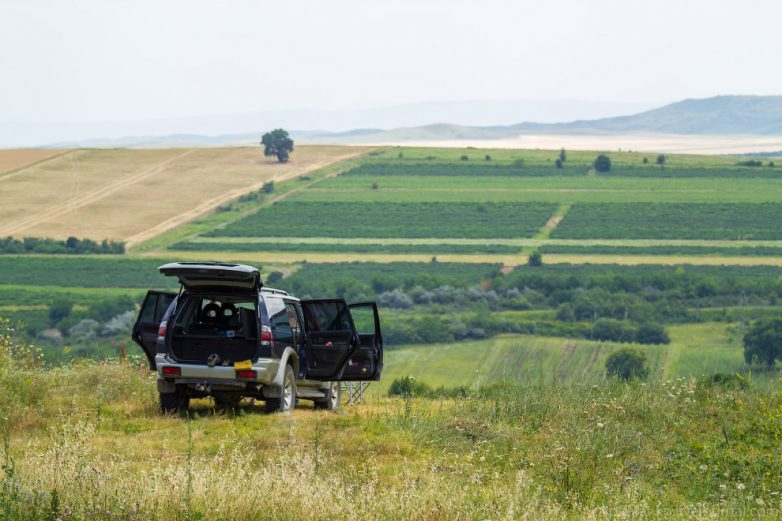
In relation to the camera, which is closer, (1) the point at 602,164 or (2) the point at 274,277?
(2) the point at 274,277

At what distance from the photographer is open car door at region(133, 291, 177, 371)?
15.5 metres

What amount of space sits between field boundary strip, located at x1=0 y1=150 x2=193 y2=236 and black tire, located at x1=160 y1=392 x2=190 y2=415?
314ft

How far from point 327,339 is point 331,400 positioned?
147 centimetres

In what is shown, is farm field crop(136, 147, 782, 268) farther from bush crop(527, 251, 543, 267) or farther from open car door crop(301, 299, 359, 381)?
open car door crop(301, 299, 359, 381)

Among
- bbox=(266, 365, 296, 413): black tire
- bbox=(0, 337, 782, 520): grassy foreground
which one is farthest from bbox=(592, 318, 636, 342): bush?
bbox=(266, 365, 296, 413): black tire

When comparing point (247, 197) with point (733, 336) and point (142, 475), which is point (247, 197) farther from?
point (142, 475)

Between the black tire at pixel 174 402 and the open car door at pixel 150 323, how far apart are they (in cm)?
81

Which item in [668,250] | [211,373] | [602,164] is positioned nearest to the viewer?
[211,373]

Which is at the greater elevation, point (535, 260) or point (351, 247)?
point (351, 247)

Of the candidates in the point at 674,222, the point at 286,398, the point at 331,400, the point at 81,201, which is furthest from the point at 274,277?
the point at 286,398

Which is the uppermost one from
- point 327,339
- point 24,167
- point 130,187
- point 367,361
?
point 327,339

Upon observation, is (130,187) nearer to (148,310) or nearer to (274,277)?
(274,277)

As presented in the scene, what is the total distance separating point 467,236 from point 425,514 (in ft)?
362

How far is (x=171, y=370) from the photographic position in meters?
14.1
